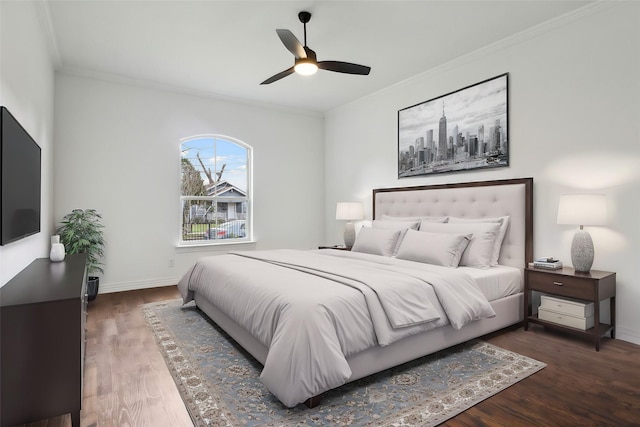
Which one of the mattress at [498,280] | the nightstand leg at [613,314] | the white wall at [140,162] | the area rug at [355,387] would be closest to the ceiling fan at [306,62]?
the mattress at [498,280]

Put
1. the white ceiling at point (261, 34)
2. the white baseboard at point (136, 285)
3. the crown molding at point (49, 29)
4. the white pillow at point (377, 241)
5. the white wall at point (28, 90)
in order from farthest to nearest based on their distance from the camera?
the white baseboard at point (136, 285) → the white pillow at point (377, 241) → the white ceiling at point (261, 34) → the crown molding at point (49, 29) → the white wall at point (28, 90)

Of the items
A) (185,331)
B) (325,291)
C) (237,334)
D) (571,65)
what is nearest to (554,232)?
(571,65)

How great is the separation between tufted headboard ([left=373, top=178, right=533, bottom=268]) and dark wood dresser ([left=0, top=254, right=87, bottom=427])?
3.51 meters

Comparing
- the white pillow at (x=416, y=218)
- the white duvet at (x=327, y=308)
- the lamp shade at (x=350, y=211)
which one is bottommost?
the white duvet at (x=327, y=308)

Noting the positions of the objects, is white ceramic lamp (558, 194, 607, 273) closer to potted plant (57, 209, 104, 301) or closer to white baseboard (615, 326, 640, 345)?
white baseboard (615, 326, 640, 345)

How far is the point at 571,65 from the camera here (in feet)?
10.3

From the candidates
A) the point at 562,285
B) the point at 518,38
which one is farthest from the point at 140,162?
the point at 562,285

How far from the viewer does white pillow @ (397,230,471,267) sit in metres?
3.23

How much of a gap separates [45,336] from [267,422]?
3.67 feet

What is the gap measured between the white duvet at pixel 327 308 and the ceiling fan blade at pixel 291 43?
175cm

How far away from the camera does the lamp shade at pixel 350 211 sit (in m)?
5.32

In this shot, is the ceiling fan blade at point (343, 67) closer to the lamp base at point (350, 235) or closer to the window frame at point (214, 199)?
the lamp base at point (350, 235)

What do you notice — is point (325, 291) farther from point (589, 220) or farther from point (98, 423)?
point (589, 220)

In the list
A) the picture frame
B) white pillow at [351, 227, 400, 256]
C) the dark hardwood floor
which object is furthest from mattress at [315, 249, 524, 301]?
the picture frame
